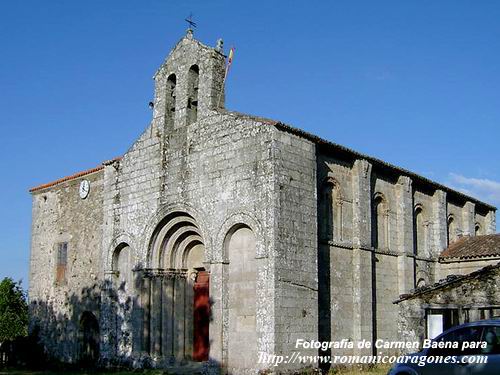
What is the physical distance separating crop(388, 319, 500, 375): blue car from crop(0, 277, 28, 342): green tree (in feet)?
85.4

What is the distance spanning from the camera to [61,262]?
83.1 ft

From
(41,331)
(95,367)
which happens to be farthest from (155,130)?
(41,331)

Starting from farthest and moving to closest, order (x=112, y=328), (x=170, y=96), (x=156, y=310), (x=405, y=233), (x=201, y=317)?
1. (x=405, y=233)
2. (x=112, y=328)
3. (x=170, y=96)
4. (x=156, y=310)
5. (x=201, y=317)

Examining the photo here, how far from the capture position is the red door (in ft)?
66.1

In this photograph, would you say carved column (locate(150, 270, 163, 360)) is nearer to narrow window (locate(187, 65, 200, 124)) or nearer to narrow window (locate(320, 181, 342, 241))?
narrow window (locate(187, 65, 200, 124))

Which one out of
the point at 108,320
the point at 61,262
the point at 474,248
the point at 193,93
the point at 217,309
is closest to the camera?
the point at 217,309

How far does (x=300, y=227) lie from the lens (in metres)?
17.3

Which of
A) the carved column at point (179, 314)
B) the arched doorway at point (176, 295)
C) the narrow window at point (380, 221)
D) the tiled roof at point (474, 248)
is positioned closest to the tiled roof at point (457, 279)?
the narrow window at point (380, 221)

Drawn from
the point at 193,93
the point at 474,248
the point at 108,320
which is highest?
the point at 193,93

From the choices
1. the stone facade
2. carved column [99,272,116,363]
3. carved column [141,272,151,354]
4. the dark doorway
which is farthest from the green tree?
the stone facade

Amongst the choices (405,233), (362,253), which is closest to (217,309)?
(362,253)

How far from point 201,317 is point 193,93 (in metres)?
7.30

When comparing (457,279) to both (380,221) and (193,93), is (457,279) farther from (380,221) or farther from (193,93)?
(193,93)

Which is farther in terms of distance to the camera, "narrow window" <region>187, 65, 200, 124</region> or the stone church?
"narrow window" <region>187, 65, 200, 124</region>
